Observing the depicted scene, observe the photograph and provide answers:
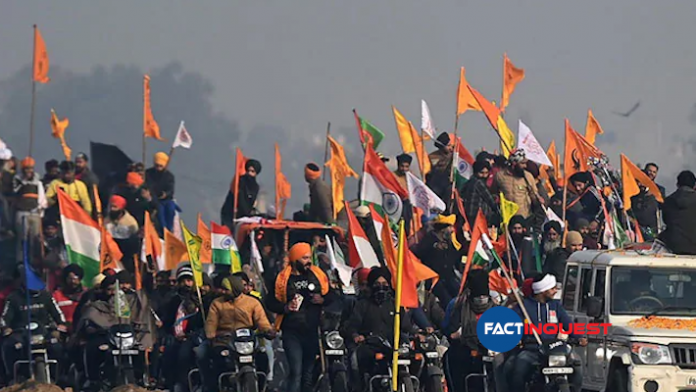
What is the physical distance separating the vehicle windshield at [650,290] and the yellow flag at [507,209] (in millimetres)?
5267

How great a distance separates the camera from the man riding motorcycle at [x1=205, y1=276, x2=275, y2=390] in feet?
77.5

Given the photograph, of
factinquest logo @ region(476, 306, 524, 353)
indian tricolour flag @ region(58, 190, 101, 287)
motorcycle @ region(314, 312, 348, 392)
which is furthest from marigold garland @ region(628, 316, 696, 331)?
indian tricolour flag @ region(58, 190, 101, 287)

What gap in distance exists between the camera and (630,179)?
28.8 meters

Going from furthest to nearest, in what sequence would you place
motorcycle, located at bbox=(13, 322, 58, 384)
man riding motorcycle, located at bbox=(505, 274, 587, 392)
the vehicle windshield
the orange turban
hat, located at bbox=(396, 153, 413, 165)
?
hat, located at bbox=(396, 153, 413, 165)
motorcycle, located at bbox=(13, 322, 58, 384)
the orange turban
man riding motorcycle, located at bbox=(505, 274, 587, 392)
the vehicle windshield

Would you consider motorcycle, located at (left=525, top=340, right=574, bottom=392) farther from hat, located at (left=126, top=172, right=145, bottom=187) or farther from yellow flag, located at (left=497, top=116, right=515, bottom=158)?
hat, located at (left=126, top=172, right=145, bottom=187)

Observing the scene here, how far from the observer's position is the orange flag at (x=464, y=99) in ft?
106

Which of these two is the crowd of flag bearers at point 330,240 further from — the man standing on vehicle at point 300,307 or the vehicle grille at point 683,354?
the vehicle grille at point 683,354

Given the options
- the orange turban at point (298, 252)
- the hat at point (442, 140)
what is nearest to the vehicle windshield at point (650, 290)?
the orange turban at point (298, 252)

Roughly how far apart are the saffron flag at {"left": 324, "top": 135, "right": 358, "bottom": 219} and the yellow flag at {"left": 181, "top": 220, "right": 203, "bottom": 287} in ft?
16.5

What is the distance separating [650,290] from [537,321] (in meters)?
1.61

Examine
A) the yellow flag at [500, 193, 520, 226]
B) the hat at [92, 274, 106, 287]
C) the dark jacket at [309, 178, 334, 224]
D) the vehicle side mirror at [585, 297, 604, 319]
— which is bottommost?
the vehicle side mirror at [585, 297, 604, 319]

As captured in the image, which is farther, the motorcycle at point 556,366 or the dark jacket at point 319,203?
the dark jacket at point 319,203

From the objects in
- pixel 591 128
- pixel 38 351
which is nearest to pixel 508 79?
pixel 591 128

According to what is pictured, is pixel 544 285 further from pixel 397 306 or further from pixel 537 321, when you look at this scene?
pixel 397 306
